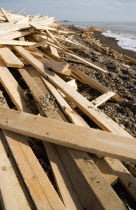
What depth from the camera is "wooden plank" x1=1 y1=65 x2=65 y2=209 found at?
1.76m

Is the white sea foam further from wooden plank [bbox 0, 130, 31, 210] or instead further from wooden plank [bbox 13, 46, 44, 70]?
wooden plank [bbox 0, 130, 31, 210]

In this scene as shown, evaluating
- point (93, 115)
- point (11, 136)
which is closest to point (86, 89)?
point (93, 115)

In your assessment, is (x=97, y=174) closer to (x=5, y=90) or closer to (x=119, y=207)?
(x=119, y=207)

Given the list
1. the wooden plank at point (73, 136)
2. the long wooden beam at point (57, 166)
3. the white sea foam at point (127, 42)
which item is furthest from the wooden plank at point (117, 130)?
the white sea foam at point (127, 42)

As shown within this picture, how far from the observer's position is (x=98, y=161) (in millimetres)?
2209

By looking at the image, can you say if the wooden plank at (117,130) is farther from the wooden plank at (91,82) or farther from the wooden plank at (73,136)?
the wooden plank at (91,82)

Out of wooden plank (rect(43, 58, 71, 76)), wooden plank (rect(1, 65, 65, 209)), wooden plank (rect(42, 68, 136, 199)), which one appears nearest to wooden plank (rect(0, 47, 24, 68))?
wooden plank (rect(43, 58, 71, 76))

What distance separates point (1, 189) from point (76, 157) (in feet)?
2.44

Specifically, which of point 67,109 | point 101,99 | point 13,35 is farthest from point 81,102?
point 13,35

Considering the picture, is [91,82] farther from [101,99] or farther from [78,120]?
[78,120]

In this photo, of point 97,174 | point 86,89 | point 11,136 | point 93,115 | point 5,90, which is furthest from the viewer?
point 86,89

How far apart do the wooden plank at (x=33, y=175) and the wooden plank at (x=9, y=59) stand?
155 cm

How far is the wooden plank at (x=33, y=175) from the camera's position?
1.76 meters

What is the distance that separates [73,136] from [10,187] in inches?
29.9
